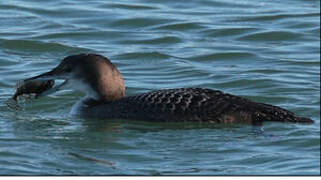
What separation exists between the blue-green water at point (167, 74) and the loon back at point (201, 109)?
0.34 feet

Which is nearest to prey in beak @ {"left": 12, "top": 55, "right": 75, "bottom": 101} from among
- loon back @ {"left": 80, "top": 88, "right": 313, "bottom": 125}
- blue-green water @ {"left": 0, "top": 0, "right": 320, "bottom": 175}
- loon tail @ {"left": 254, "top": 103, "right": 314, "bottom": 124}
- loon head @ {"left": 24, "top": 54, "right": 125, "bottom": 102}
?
loon head @ {"left": 24, "top": 54, "right": 125, "bottom": 102}

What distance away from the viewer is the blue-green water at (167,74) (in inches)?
387

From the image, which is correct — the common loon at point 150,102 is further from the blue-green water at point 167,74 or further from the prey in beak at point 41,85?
the blue-green water at point 167,74

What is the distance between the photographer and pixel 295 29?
16.3 metres

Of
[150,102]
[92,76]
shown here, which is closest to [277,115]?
[150,102]

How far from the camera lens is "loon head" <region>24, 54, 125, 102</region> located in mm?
11633

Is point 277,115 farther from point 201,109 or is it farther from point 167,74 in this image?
point 167,74

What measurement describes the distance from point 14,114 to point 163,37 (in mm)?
4336

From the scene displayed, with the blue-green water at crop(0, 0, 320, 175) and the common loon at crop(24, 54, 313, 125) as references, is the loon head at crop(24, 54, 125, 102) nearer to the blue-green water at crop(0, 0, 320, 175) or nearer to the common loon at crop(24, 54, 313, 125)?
the common loon at crop(24, 54, 313, 125)

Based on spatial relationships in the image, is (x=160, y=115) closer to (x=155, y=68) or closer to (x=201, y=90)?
(x=201, y=90)

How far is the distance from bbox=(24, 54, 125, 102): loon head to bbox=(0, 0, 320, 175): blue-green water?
0.35 metres

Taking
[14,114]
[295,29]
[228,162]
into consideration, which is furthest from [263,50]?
[228,162]

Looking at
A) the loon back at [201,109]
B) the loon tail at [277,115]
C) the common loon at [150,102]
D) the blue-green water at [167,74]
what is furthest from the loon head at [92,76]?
the loon tail at [277,115]

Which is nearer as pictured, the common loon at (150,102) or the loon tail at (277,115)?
the loon tail at (277,115)
